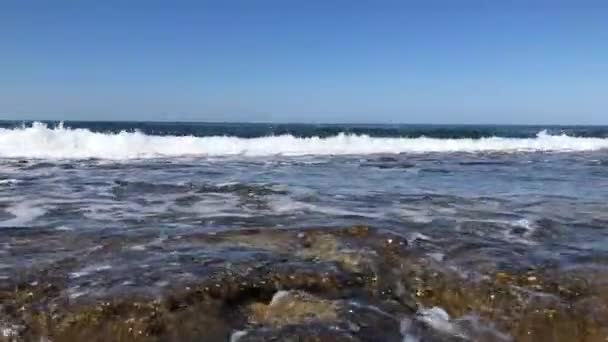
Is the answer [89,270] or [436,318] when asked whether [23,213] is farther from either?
[436,318]

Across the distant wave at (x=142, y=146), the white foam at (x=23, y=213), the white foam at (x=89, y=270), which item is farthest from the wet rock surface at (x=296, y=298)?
the distant wave at (x=142, y=146)

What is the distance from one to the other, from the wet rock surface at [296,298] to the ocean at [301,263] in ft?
0.05

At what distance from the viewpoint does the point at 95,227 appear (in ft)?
21.6

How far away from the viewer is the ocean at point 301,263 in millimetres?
3830

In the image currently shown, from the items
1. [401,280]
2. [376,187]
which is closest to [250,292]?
[401,280]

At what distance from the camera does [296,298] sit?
4211 mm

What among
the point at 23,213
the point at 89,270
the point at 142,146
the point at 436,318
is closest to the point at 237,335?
the point at 436,318

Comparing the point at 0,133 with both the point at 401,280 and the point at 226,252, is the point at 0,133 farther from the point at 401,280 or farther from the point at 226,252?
the point at 401,280

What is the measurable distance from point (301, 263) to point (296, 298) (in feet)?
2.61

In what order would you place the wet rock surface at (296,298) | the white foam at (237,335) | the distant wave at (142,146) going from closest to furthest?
the white foam at (237,335) → the wet rock surface at (296,298) → the distant wave at (142,146)

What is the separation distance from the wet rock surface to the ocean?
14 mm

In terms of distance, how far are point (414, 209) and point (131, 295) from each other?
490 cm

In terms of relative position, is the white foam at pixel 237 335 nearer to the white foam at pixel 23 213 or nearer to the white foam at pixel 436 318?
the white foam at pixel 436 318

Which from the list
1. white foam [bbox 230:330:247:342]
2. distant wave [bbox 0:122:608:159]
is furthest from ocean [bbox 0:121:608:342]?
distant wave [bbox 0:122:608:159]
